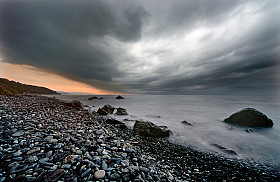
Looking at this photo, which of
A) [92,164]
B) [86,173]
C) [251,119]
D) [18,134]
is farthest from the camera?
[251,119]

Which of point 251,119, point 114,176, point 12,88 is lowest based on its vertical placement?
point 251,119

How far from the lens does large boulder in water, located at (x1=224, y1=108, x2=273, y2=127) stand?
9062 mm

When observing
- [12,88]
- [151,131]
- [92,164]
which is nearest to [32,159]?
[92,164]

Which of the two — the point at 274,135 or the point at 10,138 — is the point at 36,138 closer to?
the point at 10,138

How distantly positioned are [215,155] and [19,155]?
22.9 ft

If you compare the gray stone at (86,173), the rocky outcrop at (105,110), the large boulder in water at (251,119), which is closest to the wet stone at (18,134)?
the gray stone at (86,173)

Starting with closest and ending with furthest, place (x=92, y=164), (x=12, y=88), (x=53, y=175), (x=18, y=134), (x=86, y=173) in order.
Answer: (x=53, y=175), (x=86, y=173), (x=92, y=164), (x=18, y=134), (x=12, y=88)

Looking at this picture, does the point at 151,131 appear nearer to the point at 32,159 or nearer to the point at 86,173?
the point at 86,173

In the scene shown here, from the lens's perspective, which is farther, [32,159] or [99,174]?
[32,159]

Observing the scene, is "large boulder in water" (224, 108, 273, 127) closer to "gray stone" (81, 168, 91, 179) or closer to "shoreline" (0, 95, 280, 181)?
"shoreline" (0, 95, 280, 181)

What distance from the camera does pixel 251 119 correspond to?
938 cm

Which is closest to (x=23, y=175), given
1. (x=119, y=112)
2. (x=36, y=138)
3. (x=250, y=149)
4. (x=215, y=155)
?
(x=36, y=138)

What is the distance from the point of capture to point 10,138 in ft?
9.67

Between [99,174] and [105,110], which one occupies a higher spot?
[99,174]
